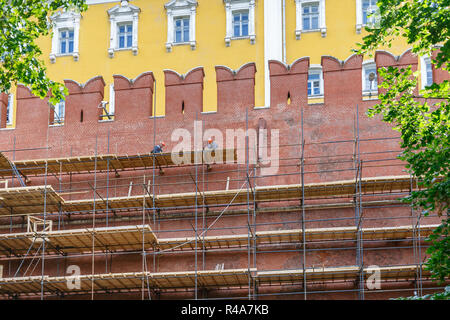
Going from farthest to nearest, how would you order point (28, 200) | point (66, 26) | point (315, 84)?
point (66, 26)
point (315, 84)
point (28, 200)

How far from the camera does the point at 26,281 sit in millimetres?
20766

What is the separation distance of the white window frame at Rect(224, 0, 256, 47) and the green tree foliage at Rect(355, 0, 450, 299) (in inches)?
485

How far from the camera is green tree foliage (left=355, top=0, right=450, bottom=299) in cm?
1565

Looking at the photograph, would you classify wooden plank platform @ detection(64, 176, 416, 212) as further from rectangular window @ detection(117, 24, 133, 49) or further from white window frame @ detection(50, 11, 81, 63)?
white window frame @ detection(50, 11, 81, 63)

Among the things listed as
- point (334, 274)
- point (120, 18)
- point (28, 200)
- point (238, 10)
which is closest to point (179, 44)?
point (238, 10)

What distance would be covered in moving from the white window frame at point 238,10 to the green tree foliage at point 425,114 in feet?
40.4

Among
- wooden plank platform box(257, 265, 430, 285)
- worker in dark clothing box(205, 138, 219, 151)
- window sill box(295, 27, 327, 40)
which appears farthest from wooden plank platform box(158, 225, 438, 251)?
window sill box(295, 27, 327, 40)

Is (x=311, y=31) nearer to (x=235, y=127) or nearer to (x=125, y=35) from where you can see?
(x=125, y=35)

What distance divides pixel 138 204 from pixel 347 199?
4.72 m

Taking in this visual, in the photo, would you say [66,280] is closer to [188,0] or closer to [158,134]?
[158,134]

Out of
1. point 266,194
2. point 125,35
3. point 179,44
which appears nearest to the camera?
point 266,194

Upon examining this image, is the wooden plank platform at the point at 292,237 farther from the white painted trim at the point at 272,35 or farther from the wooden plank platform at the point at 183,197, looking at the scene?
the white painted trim at the point at 272,35

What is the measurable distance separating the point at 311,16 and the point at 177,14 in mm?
4312

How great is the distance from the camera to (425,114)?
17.9 m
